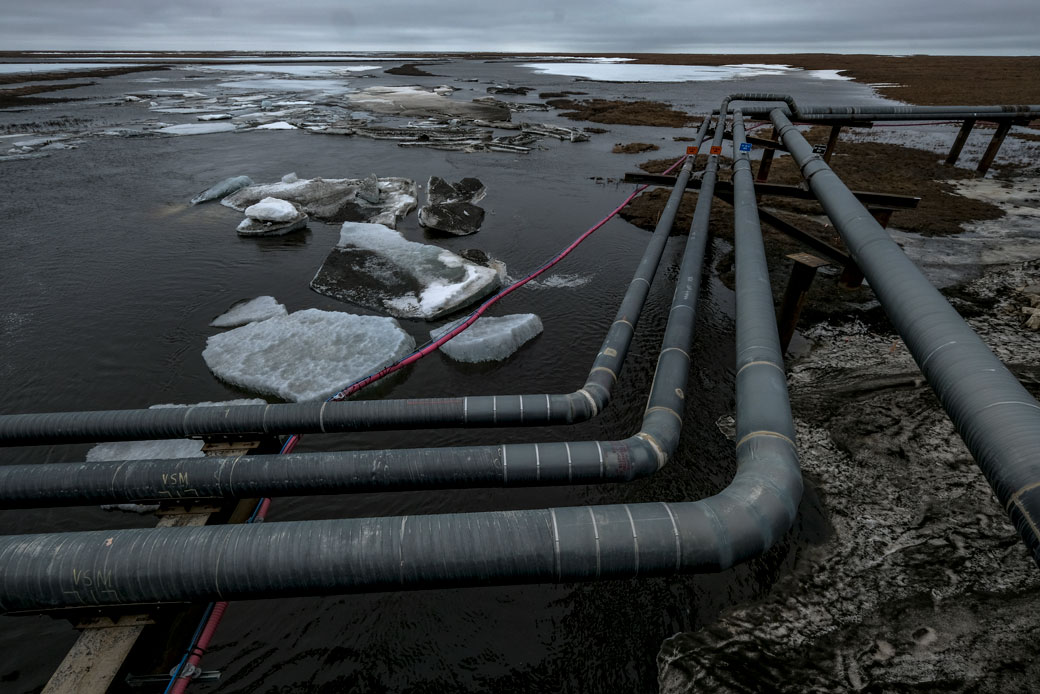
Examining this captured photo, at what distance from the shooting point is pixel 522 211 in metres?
19.9

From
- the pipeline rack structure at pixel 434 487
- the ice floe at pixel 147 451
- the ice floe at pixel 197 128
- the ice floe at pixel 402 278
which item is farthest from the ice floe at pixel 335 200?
the ice floe at pixel 197 128

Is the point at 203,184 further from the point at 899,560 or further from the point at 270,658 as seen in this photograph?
the point at 899,560

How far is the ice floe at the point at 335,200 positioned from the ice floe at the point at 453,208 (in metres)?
1.12

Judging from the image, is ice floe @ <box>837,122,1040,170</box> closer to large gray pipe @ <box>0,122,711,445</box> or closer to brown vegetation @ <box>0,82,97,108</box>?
large gray pipe @ <box>0,122,711,445</box>

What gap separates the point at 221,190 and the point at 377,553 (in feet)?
75.3

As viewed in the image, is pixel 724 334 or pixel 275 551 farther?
pixel 724 334

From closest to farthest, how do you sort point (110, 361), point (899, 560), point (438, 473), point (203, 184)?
point (438, 473) < point (899, 560) < point (110, 361) < point (203, 184)

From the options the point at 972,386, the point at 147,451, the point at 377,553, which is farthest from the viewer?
the point at 147,451

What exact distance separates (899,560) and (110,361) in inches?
591

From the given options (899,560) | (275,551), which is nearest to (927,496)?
(899,560)

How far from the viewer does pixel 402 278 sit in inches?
500

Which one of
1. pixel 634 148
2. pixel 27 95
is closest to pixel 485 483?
pixel 634 148

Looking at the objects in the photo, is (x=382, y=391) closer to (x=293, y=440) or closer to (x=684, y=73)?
(x=293, y=440)

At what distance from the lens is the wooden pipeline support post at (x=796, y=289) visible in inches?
327
